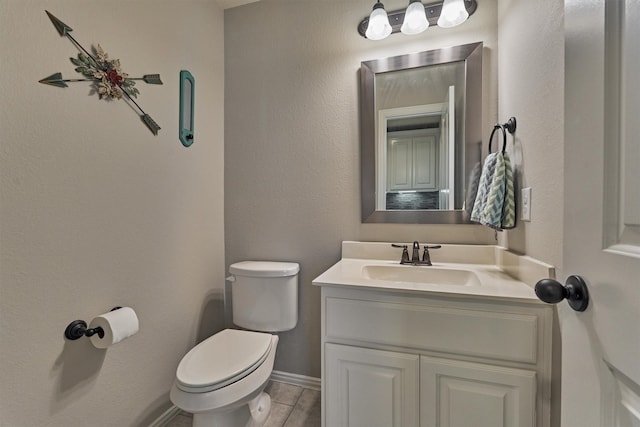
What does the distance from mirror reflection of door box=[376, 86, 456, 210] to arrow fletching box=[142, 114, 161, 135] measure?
1169mm

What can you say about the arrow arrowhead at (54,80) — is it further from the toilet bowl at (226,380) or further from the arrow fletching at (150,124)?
the toilet bowl at (226,380)

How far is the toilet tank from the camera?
1486 mm

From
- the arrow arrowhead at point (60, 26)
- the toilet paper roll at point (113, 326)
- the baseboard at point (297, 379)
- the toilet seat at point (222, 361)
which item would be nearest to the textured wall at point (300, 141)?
the baseboard at point (297, 379)

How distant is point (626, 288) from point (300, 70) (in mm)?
1682

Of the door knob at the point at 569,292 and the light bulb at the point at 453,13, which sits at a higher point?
the light bulb at the point at 453,13

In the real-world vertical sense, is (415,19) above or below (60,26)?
above

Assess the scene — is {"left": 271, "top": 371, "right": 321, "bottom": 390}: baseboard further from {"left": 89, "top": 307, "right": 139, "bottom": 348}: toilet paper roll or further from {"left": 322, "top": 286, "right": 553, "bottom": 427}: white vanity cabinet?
{"left": 89, "top": 307, "right": 139, "bottom": 348}: toilet paper roll

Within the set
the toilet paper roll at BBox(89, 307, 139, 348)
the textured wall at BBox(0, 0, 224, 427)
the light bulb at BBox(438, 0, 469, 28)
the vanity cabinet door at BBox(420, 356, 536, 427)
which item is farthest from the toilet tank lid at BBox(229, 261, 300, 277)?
the light bulb at BBox(438, 0, 469, 28)

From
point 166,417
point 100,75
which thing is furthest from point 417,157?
point 166,417

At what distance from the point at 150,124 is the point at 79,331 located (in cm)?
92

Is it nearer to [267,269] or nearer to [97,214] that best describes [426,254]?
[267,269]

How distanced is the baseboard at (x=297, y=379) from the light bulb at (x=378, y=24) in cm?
198

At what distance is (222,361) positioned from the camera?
1153 mm

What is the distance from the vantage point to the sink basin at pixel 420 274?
1.27m
